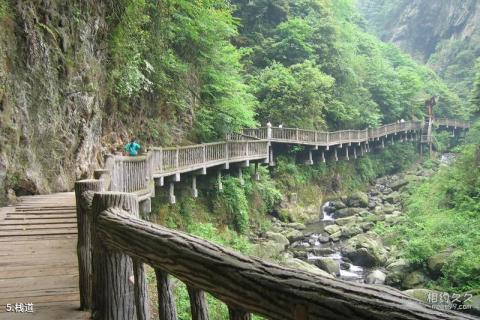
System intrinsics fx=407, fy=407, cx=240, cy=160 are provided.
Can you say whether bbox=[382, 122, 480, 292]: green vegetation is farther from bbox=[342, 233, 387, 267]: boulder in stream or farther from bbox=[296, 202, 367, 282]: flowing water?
bbox=[296, 202, 367, 282]: flowing water

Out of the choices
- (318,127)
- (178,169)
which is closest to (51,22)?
(178,169)

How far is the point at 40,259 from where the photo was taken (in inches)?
199

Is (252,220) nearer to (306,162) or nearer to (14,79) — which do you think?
(306,162)

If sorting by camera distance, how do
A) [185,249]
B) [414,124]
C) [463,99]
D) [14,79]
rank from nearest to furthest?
1. [185,249]
2. [14,79]
3. [414,124]
4. [463,99]

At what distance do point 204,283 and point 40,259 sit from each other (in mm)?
3998

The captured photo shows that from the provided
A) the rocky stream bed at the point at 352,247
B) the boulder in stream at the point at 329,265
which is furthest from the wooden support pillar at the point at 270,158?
the boulder in stream at the point at 329,265

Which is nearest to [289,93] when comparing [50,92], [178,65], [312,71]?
[312,71]

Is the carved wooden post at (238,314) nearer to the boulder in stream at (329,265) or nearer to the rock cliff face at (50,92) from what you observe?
the rock cliff face at (50,92)

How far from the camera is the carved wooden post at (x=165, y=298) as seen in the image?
7.27ft

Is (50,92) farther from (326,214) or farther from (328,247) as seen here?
(326,214)

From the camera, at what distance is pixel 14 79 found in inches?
337

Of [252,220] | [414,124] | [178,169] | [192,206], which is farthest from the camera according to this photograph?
[414,124]

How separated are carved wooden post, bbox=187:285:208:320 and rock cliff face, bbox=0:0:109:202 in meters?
7.44

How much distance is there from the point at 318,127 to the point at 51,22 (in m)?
19.9
